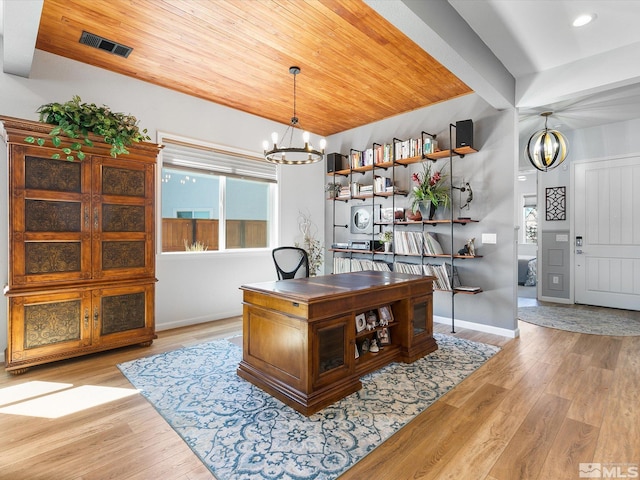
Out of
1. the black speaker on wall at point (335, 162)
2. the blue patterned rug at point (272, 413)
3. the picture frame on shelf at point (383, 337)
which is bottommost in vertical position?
the blue patterned rug at point (272, 413)

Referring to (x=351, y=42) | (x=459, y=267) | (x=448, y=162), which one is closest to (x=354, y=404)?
(x=459, y=267)

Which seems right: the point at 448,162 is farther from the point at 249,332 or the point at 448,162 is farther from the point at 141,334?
the point at 141,334

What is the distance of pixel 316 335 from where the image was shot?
2.19 m

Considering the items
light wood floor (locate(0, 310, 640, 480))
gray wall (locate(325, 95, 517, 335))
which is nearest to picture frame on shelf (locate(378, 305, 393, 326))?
light wood floor (locate(0, 310, 640, 480))

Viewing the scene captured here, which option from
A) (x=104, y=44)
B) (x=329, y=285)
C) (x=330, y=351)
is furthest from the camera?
(x=104, y=44)

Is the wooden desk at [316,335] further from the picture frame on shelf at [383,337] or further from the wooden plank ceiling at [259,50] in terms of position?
the wooden plank ceiling at [259,50]

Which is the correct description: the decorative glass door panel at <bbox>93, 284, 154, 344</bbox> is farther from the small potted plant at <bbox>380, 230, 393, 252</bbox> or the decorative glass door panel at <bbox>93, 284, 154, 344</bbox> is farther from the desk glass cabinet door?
the small potted plant at <bbox>380, 230, 393, 252</bbox>

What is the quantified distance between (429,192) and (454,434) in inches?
113

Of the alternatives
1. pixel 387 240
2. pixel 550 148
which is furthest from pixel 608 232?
pixel 387 240

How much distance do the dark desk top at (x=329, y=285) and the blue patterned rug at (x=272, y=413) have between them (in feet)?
2.45

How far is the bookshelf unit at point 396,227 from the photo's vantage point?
13.2 feet

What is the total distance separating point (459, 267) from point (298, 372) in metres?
2.80

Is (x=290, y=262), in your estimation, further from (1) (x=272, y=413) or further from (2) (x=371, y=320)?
(1) (x=272, y=413)
